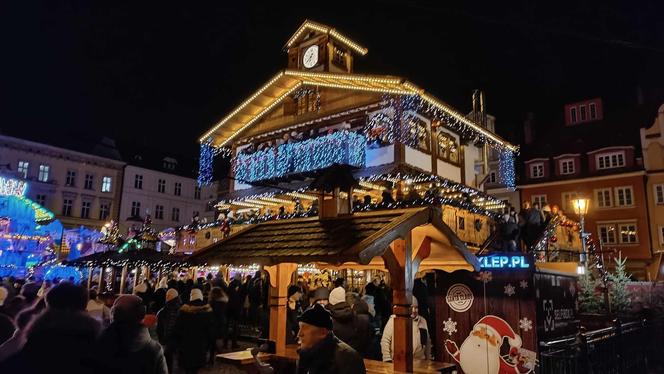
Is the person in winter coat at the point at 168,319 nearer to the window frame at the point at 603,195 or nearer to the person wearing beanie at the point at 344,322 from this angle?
the person wearing beanie at the point at 344,322

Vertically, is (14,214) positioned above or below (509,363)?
above

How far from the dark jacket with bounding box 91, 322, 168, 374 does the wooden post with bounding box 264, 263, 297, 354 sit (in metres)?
3.70

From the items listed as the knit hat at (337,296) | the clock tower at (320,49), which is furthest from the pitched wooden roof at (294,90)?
the knit hat at (337,296)

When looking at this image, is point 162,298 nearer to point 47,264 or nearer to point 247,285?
point 247,285

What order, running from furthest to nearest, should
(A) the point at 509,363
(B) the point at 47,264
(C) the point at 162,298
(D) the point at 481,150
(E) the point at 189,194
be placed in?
(E) the point at 189,194
(B) the point at 47,264
(D) the point at 481,150
(C) the point at 162,298
(A) the point at 509,363

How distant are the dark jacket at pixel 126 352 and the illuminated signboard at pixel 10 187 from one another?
2736 cm

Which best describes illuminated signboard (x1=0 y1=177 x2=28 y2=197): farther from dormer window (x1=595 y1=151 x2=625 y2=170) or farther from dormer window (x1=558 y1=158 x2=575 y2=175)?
dormer window (x1=595 y1=151 x2=625 y2=170)

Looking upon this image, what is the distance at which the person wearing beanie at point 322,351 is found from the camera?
3797mm

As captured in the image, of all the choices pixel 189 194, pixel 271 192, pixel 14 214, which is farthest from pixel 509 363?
pixel 189 194

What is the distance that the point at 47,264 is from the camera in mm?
25406

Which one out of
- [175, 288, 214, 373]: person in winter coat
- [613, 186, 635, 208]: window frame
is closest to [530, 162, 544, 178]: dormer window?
[613, 186, 635, 208]: window frame

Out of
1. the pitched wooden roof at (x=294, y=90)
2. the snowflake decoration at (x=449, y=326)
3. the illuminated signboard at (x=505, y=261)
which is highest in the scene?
the pitched wooden roof at (x=294, y=90)

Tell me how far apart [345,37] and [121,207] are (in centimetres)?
3199

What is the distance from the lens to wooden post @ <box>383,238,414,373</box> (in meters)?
6.06
